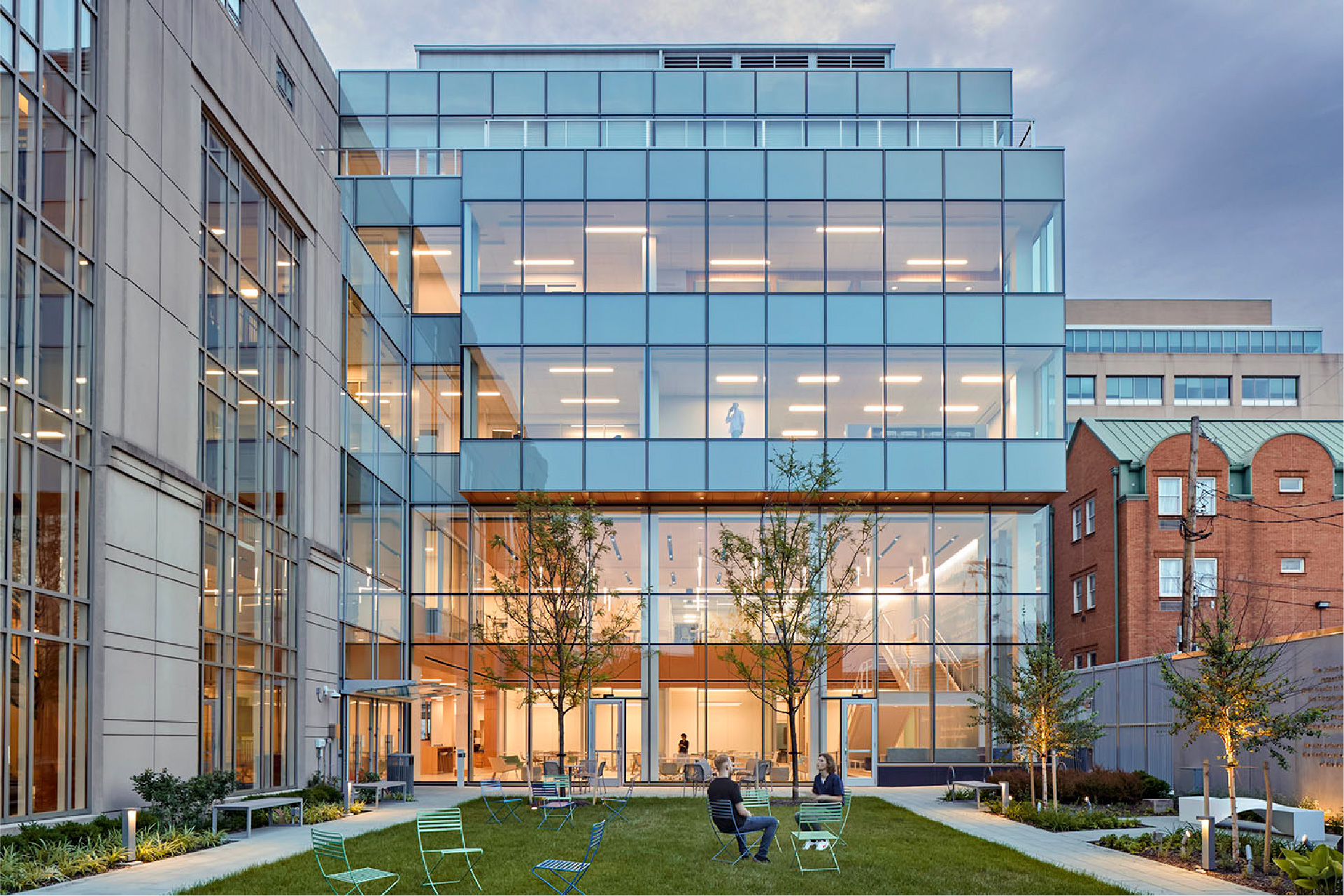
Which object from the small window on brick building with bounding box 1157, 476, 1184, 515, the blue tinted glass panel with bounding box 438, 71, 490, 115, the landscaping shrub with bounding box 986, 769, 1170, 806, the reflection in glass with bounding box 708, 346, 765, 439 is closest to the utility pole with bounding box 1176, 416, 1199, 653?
the small window on brick building with bounding box 1157, 476, 1184, 515

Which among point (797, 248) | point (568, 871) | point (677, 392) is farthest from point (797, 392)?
point (568, 871)

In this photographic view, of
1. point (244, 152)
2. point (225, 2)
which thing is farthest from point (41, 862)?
point (225, 2)

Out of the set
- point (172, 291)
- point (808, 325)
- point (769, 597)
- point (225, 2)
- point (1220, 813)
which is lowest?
point (1220, 813)

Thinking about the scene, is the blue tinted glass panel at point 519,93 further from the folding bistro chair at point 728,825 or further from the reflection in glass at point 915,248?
the folding bistro chair at point 728,825

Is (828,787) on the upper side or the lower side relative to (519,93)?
lower

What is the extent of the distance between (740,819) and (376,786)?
13.1 m

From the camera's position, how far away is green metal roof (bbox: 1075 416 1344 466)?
4141 cm

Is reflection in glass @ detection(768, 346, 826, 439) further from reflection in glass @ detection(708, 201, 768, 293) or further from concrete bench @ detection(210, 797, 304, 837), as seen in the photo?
concrete bench @ detection(210, 797, 304, 837)

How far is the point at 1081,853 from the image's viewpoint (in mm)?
18953

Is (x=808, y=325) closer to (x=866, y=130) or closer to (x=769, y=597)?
(x=866, y=130)

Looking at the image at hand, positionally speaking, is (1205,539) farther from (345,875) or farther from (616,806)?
(345,875)

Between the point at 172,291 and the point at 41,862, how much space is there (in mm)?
9431

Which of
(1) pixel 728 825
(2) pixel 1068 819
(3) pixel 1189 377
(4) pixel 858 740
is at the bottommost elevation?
(4) pixel 858 740

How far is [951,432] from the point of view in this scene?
36.6m
